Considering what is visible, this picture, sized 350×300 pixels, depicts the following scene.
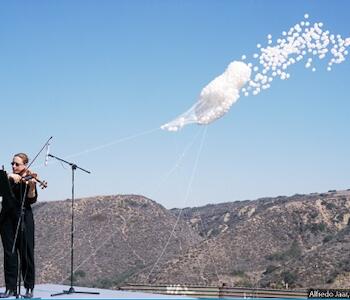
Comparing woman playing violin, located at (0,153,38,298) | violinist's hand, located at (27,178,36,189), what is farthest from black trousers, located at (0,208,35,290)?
violinist's hand, located at (27,178,36,189)

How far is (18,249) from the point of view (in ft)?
32.9

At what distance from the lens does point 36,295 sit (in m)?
10.6

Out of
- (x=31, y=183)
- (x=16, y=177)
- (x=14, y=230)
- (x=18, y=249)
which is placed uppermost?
(x=16, y=177)

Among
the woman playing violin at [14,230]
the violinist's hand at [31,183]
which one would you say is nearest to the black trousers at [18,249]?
the woman playing violin at [14,230]

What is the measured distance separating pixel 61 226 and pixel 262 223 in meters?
18.5

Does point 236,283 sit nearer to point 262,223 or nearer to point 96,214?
point 262,223

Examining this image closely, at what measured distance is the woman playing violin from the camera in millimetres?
9742

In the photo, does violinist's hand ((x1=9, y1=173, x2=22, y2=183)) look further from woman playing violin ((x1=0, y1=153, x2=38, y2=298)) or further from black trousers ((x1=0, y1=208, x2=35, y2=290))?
black trousers ((x1=0, y1=208, x2=35, y2=290))

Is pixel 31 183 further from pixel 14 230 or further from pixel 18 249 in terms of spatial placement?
→ pixel 18 249

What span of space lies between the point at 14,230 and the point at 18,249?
11.4 inches

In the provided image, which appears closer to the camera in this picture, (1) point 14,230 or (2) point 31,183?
(2) point 31,183

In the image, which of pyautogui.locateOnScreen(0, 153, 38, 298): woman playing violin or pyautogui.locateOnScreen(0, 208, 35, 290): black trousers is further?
pyautogui.locateOnScreen(0, 208, 35, 290): black trousers

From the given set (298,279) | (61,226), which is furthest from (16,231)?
(61,226)

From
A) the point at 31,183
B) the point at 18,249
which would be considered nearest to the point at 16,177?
the point at 31,183
